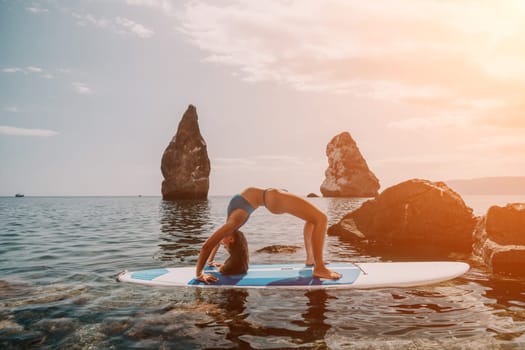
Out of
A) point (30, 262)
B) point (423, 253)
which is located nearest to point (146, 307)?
point (30, 262)

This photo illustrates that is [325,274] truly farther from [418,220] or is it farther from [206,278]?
[418,220]

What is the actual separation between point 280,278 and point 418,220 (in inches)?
452

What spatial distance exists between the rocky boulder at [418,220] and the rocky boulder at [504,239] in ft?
9.01

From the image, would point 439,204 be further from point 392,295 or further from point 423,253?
point 392,295

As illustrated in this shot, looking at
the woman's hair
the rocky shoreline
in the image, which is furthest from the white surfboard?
the rocky shoreline

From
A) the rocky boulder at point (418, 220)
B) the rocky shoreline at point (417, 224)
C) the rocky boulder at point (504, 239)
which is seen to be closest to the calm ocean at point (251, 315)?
the rocky boulder at point (504, 239)

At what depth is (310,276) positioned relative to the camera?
793 centimetres

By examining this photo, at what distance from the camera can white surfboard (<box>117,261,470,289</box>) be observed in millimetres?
7625

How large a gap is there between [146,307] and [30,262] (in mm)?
7566

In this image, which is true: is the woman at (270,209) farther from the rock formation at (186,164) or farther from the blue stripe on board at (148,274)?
the rock formation at (186,164)

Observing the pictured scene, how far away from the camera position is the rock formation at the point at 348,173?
433ft

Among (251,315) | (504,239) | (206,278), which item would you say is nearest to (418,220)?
(504,239)

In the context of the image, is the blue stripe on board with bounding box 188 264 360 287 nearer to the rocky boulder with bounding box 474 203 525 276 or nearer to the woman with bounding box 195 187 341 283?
the woman with bounding box 195 187 341 283

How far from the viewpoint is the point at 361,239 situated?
59.3ft
